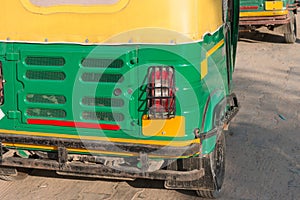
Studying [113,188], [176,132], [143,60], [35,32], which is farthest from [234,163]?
[35,32]

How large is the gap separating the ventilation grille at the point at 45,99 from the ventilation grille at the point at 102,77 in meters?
0.28

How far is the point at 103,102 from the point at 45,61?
1.98ft

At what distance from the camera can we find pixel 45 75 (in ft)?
14.1

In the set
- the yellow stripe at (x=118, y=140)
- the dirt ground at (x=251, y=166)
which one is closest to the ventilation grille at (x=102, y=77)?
the yellow stripe at (x=118, y=140)

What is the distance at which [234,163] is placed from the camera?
570cm

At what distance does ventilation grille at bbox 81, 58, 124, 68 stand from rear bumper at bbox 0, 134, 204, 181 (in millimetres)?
628

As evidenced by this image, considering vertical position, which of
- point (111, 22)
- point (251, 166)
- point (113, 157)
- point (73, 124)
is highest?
point (111, 22)

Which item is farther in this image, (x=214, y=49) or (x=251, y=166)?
(x=251, y=166)

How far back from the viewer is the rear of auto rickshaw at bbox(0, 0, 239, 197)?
4008 millimetres

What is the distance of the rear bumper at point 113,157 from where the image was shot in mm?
4113

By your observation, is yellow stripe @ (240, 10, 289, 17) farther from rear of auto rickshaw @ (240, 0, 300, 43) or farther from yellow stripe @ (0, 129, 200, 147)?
yellow stripe @ (0, 129, 200, 147)

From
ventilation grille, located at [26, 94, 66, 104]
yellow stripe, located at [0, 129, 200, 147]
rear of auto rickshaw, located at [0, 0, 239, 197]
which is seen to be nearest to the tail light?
rear of auto rickshaw, located at [0, 0, 239, 197]

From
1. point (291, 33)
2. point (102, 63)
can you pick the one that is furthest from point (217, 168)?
point (291, 33)

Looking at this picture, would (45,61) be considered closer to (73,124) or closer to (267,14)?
(73,124)
